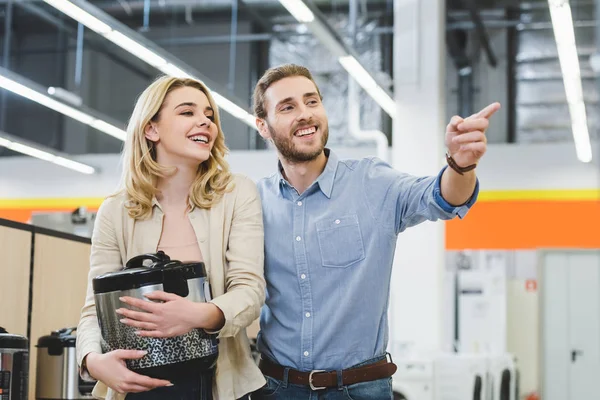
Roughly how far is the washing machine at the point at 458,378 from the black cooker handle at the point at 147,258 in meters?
5.94

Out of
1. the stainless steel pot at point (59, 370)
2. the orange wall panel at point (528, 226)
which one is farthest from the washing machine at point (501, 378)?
the stainless steel pot at point (59, 370)

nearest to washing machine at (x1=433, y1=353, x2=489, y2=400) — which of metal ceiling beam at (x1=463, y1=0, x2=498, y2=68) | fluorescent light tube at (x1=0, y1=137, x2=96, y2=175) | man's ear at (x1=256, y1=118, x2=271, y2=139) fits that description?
man's ear at (x1=256, y1=118, x2=271, y2=139)

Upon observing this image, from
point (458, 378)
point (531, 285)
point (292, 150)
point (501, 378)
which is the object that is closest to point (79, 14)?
point (292, 150)

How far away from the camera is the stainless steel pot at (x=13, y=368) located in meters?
2.65

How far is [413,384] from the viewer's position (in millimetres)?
7348

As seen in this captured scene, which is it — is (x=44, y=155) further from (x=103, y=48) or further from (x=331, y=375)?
(x=331, y=375)

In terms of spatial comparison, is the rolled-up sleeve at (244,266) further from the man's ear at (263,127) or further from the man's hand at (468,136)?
the man's hand at (468,136)

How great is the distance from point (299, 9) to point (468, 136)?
13.8ft

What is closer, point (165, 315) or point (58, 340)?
point (165, 315)

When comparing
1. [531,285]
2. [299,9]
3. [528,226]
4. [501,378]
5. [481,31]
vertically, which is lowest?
[501,378]

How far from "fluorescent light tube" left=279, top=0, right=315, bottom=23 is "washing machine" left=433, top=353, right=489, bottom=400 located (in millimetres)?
3276

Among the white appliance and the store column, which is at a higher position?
the store column

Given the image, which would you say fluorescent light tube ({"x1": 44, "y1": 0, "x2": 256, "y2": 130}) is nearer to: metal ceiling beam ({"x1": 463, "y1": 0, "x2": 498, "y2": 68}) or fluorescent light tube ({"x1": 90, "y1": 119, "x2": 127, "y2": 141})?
fluorescent light tube ({"x1": 90, "y1": 119, "x2": 127, "y2": 141})

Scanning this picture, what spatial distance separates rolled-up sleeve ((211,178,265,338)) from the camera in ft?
6.58
